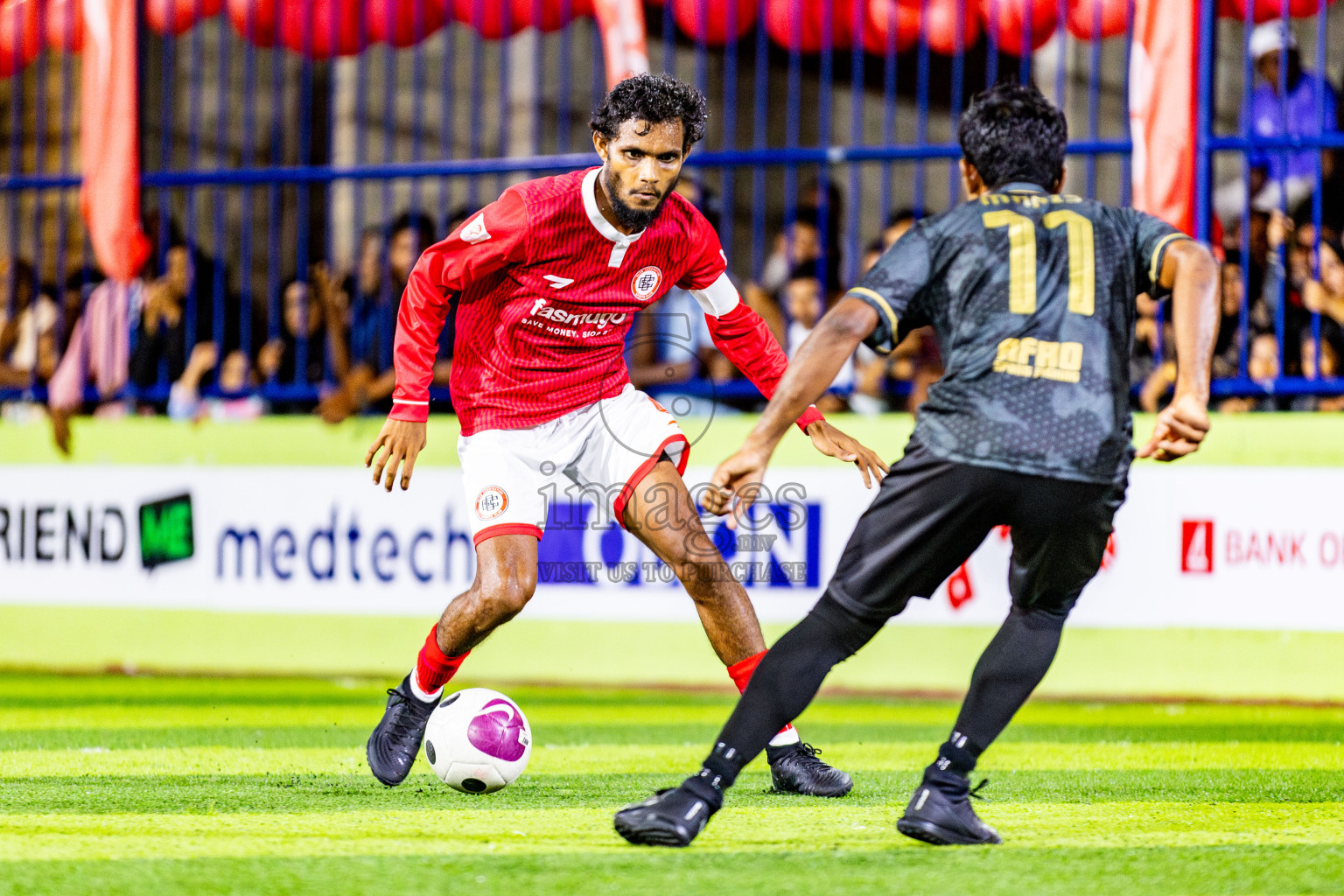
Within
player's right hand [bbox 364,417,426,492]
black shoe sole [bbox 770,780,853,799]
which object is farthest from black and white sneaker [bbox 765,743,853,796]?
player's right hand [bbox 364,417,426,492]

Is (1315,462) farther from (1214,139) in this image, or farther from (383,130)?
(383,130)

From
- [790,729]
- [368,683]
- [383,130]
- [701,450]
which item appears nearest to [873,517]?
[790,729]

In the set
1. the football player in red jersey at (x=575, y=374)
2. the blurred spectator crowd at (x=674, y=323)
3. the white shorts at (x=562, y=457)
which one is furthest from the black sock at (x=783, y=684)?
the blurred spectator crowd at (x=674, y=323)

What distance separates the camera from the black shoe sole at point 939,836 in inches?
139

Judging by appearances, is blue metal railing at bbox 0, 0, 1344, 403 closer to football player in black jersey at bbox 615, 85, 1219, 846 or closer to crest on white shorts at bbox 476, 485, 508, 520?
crest on white shorts at bbox 476, 485, 508, 520

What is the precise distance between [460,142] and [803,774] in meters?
10.1

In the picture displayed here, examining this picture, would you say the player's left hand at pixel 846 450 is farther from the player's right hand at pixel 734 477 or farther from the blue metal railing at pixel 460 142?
the blue metal railing at pixel 460 142

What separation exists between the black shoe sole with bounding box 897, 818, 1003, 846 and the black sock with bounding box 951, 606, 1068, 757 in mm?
151

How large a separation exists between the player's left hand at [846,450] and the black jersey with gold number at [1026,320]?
2.58 feet

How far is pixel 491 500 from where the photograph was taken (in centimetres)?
463

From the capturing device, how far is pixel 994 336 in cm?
342

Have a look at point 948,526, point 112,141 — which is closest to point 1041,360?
point 948,526

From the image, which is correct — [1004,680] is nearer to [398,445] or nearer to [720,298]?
[720,298]

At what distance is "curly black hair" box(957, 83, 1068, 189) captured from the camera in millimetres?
3520
